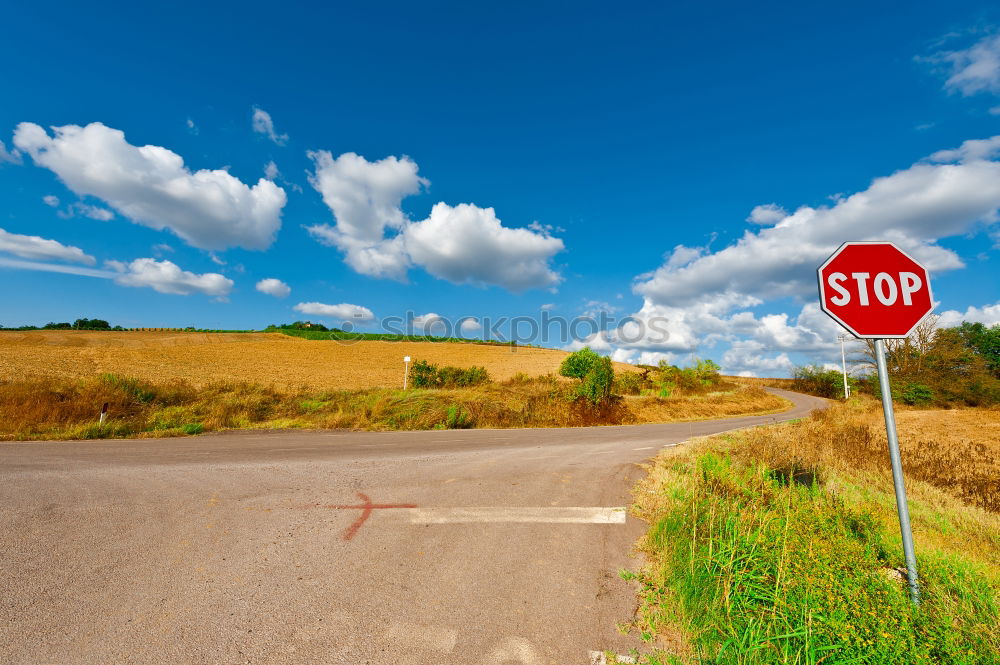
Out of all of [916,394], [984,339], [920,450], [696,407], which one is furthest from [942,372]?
[920,450]

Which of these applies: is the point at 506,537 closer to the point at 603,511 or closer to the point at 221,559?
the point at 603,511

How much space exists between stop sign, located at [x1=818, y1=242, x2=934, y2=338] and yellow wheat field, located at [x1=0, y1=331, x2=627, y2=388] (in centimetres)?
3602

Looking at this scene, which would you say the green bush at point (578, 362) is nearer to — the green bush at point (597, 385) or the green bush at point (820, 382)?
the green bush at point (597, 385)

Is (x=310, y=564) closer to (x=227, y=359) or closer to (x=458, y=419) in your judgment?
(x=458, y=419)

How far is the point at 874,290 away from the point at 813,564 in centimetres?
262

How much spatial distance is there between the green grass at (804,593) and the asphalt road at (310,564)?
0.51 m

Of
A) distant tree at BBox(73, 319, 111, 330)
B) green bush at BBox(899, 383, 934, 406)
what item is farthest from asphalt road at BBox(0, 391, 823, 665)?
distant tree at BBox(73, 319, 111, 330)

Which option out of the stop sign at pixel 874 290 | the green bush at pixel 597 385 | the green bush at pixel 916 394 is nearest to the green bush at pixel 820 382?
the green bush at pixel 916 394

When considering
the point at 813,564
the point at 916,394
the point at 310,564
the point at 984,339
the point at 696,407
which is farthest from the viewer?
the point at 984,339

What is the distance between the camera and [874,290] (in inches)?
153

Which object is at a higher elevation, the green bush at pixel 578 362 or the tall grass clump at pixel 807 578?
the green bush at pixel 578 362

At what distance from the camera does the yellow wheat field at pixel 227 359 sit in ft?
126

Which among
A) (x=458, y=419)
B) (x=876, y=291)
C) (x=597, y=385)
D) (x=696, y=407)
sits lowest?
(x=696, y=407)

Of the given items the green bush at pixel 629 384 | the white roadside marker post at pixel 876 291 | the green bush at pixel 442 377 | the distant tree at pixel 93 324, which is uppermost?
the distant tree at pixel 93 324
